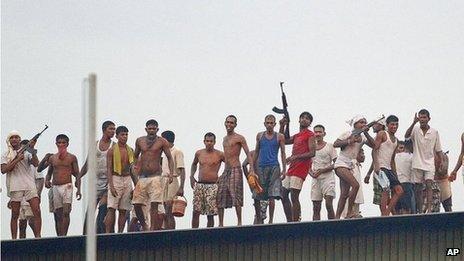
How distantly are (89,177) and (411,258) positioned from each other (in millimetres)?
12391

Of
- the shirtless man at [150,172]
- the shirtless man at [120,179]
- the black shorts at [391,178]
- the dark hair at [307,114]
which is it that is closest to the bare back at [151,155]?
the shirtless man at [150,172]

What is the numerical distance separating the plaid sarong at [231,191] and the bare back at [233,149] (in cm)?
17

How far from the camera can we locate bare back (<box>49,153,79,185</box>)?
29.0m

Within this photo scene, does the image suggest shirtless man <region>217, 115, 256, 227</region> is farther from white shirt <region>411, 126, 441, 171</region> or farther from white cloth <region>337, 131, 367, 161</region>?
white shirt <region>411, 126, 441, 171</region>

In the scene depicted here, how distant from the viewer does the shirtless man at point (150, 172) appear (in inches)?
1129

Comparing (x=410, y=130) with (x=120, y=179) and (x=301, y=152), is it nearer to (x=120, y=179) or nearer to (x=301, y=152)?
(x=301, y=152)

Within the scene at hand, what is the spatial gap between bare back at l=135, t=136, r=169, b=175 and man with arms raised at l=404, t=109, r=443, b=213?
4045mm

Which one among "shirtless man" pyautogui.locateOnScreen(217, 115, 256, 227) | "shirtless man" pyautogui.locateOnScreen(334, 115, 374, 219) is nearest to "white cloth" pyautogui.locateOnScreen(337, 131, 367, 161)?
"shirtless man" pyautogui.locateOnScreen(334, 115, 374, 219)

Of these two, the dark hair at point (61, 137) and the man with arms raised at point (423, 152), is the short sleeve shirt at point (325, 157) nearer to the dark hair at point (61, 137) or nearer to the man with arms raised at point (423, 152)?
the man with arms raised at point (423, 152)

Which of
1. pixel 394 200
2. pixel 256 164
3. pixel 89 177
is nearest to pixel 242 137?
pixel 256 164

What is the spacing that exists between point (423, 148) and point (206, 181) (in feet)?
11.8

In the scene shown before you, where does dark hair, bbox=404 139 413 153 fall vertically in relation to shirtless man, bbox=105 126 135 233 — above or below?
above

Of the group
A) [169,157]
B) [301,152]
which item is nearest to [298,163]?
[301,152]

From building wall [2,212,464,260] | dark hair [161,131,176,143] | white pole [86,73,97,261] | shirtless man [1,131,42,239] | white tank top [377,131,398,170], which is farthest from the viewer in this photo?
dark hair [161,131,176,143]
